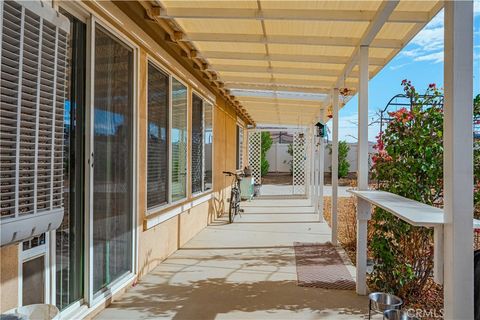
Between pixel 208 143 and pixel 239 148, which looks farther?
pixel 239 148

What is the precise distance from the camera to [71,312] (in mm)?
2725

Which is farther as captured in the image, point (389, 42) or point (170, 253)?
point (170, 253)

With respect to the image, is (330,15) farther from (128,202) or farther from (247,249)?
(247,249)

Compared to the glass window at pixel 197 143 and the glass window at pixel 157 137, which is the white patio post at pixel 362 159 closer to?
the glass window at pixel 157 137

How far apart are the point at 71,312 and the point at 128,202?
3.84 feet

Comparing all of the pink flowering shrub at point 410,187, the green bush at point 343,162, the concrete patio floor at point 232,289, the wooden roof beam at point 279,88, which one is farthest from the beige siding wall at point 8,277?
the green bush at point 343,162

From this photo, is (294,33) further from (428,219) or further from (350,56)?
(428,219)

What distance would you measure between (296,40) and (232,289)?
2.67 metres

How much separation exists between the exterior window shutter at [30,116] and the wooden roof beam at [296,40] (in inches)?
99.1

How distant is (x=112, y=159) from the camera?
11.0 ft

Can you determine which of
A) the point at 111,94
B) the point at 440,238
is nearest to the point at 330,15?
the point at 111,94

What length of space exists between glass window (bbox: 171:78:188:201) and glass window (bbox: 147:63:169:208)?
30 cm

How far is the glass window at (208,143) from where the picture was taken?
7.29 meters

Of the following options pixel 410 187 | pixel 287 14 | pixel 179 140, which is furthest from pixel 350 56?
pixel 179 140
